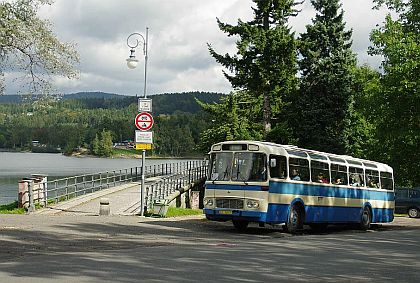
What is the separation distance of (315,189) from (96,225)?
25.1 feet

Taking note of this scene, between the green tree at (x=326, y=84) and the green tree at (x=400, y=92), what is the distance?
8789mm

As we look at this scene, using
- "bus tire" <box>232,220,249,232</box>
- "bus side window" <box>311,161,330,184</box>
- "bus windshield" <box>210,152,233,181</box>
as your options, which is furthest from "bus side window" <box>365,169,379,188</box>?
"bus windshield" <box>210,152,233,181</box>

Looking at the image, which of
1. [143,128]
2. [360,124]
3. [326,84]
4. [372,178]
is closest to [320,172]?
[372,178]

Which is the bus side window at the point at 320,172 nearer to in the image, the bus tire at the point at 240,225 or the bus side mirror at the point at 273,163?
the bus side mirror at the point at 273,163

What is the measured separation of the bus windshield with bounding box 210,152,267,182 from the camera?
61.1 ft

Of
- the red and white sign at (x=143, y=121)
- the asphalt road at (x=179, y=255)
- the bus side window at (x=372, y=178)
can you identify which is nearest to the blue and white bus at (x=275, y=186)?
the asphalt road at (x=179, y=255)

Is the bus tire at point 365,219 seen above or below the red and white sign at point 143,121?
below

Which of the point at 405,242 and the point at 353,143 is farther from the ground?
the point at 353,143

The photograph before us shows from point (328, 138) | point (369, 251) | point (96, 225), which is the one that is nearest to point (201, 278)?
point (369, 251)

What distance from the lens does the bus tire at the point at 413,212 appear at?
39.3m

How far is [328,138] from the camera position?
46.3 metres

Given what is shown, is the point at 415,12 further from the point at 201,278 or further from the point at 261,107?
the point at 201,278

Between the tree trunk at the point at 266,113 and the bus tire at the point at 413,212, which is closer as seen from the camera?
the bus tire at the point at 413,212

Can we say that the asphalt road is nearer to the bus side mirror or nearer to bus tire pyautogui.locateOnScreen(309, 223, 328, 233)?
the bus side mirror
